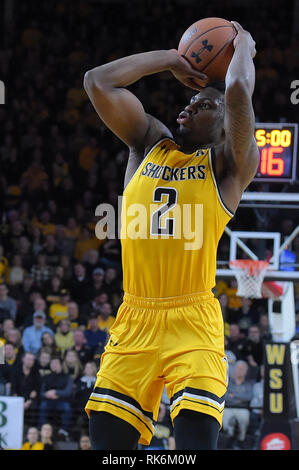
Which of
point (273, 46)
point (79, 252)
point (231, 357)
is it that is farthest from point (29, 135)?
point (231, 357)

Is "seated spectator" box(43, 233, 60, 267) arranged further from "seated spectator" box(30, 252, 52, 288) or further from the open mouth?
the open mouth

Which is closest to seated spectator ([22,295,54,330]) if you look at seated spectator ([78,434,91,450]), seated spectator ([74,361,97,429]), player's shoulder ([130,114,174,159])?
seated spectator ([74,361,97,429])

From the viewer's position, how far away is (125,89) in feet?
12.6

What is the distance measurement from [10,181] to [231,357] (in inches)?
224

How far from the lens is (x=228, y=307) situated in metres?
10.8

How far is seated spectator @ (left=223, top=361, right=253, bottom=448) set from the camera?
8711 mm

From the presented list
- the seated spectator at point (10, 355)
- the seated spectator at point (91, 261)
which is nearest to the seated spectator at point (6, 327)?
the seated spectator at point (10, 355)

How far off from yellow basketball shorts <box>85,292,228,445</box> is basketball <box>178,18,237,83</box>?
47.4 inches

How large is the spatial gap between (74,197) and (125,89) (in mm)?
9264

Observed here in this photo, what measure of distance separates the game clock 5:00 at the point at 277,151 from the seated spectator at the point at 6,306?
13.7 ft

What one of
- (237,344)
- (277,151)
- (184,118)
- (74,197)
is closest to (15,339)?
(237,344)

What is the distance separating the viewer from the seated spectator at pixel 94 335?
9.88 meters

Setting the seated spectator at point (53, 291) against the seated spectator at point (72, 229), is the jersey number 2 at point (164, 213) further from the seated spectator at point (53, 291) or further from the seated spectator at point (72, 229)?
the seated spectator at point (72, 229)

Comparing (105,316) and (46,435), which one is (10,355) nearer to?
(46,435)
